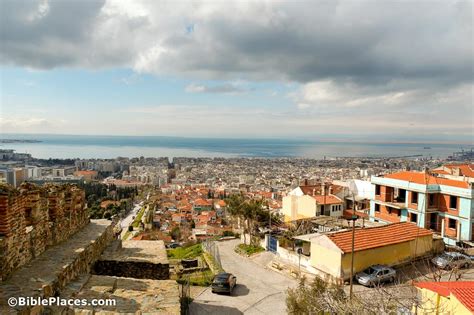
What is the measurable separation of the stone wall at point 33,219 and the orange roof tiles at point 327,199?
2383 centimetres

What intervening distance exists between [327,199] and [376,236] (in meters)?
14.6

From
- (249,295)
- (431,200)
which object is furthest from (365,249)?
(431,200)

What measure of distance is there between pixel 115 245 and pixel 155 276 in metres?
2.39

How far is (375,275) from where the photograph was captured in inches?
625

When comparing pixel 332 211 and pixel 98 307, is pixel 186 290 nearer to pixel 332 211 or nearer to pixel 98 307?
pixel 98 307

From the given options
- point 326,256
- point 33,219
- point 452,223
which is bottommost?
point 452,223

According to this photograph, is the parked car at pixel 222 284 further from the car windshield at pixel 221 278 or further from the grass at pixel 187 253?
the grass at pixel 187 253

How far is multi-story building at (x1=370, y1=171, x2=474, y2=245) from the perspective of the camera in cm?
2500

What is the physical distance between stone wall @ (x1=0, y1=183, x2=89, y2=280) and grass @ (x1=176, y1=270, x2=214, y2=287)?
6.34 meters

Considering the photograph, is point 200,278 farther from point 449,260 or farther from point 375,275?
point 449,260

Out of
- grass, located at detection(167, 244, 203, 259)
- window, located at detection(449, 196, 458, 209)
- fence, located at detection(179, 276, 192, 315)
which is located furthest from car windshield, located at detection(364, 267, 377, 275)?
window, located at detection(449, 196, 458, 209)

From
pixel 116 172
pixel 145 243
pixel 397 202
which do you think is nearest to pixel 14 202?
pixel 145 243

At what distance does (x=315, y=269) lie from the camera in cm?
1730

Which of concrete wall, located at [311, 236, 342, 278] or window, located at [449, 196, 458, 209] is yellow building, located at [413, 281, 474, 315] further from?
window, located at [449, 196, 458, 209]
